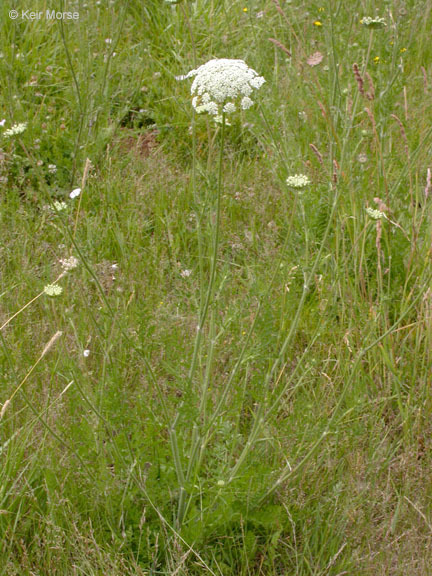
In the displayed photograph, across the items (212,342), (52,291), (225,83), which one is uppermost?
(225,83)

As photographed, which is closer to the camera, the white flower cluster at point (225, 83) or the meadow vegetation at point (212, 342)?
the white flower cluster at point (225, 83)

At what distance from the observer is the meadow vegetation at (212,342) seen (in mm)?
1721

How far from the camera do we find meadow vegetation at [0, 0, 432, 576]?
1.72m

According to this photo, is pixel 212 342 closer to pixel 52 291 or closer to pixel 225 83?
pixel 52 291

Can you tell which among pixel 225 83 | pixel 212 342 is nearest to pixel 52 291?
pixel 212 342

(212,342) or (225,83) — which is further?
(212,342)

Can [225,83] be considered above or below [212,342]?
above

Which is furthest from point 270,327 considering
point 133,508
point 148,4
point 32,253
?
point 148,4

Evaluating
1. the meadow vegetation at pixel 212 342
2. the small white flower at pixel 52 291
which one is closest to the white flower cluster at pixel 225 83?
the meadow vegetation at pixel 212 342

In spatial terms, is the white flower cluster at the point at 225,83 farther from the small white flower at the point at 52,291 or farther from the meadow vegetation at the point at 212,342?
the small white flower at the point at 52,291

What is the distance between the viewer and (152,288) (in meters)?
2.63

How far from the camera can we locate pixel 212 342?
1.73m

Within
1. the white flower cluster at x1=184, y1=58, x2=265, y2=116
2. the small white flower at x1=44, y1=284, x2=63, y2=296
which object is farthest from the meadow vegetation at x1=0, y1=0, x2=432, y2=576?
the white flower cluster at x1=184, y1=58, x2=265, y2=116

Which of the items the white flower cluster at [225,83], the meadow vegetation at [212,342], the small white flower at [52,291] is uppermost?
the white flower cluster at [225,83]
